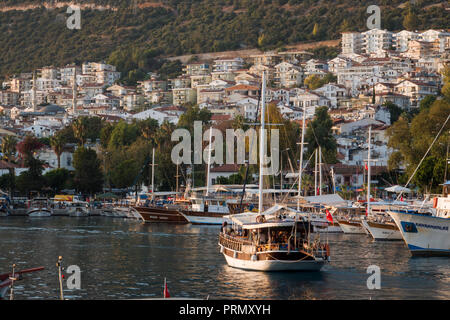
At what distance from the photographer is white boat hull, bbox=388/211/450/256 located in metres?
40.8

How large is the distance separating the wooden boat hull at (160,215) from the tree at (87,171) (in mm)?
18707

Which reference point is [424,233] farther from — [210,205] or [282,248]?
[210,205]

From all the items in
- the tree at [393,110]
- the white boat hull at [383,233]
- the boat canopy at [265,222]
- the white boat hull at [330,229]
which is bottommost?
the white boat hull at [330,229]

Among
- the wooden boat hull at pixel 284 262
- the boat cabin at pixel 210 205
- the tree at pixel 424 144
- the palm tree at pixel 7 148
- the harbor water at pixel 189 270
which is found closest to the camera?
the harbor water at pixel 189 270

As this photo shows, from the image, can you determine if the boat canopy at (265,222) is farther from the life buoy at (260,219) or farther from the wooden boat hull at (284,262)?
the wooden boat hull at (284,262)

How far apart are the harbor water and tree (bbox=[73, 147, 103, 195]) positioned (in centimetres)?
3050

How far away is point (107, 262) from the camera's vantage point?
1571 inches

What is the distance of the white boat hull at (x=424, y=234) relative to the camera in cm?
4078

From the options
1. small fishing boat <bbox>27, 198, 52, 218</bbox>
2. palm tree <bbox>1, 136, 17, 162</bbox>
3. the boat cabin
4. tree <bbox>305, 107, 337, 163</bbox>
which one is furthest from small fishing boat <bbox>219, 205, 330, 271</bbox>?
palm tree <bbox>1, 136, 17, 162</bbox>

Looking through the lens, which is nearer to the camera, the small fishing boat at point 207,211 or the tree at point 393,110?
the small fishing boat at point 207,211

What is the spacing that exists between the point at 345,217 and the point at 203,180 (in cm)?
3103

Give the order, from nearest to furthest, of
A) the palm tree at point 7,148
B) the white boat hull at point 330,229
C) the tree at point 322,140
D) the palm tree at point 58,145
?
the white boat hull at point 330,229, the tree at point 322,140, the palm tree at point 58,145, the palm tree at point 7,148

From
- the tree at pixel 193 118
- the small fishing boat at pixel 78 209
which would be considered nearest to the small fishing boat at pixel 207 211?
the small fishing boat at pixel 78 209

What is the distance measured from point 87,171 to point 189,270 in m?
52.9
